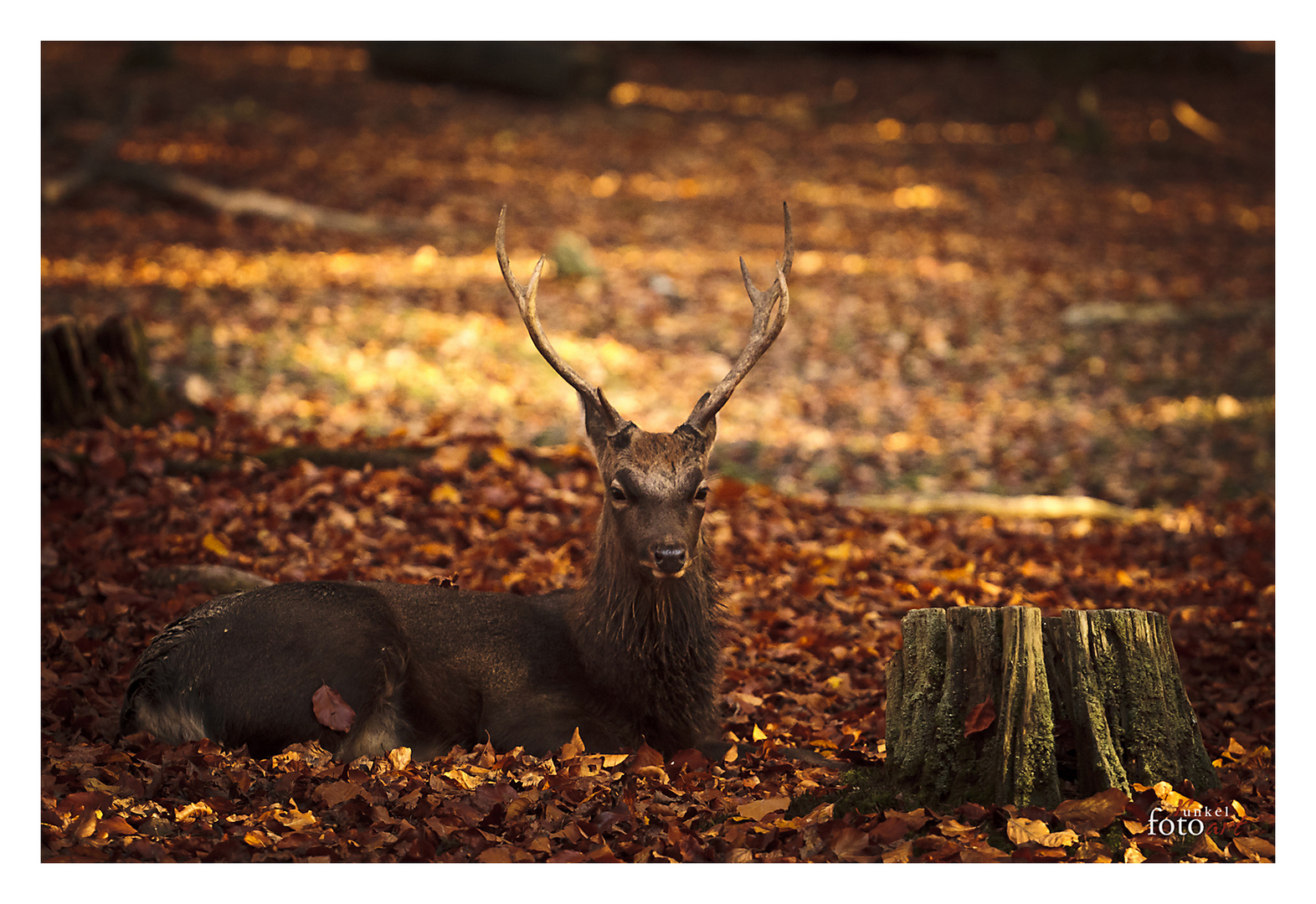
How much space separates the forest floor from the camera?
15.6ft

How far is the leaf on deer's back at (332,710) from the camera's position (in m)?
5.09

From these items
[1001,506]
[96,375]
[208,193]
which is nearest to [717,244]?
[208,193]

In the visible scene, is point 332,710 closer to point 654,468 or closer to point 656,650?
point 656,650

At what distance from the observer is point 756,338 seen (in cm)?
595

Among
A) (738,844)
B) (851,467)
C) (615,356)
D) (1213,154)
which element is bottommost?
(738,844)

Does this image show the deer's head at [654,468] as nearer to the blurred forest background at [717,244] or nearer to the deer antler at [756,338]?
the deer antler at [756,338]

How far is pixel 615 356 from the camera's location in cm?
1385

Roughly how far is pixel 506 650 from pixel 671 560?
1.15 metres

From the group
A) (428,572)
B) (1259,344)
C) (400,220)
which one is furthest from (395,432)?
(1259,344)

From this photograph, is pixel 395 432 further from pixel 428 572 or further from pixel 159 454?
pixel 428 572

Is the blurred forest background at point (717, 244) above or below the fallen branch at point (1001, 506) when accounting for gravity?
above

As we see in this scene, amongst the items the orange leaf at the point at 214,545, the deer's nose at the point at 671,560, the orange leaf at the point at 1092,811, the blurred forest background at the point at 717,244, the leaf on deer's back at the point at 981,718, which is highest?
the blurred forest background at the point at 717,244

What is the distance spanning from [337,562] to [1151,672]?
4.99 m

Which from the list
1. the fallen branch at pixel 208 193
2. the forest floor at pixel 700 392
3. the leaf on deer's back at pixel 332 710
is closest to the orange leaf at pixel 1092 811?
the forest floor at pixel 700 392
